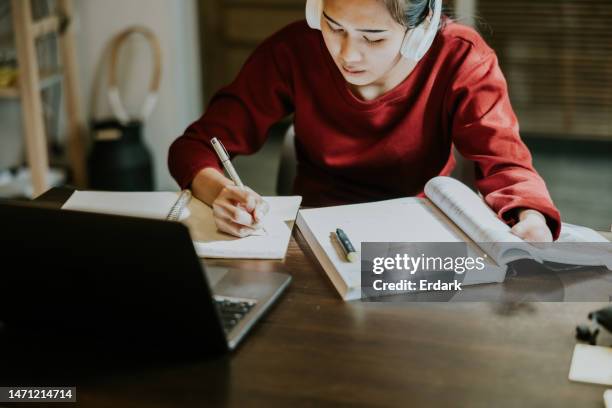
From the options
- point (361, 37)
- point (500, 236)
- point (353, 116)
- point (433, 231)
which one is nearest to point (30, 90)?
point (353, 116)

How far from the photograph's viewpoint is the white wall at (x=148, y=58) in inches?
134

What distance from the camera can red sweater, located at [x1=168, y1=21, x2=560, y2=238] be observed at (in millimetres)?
1528

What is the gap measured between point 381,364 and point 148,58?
2.79m

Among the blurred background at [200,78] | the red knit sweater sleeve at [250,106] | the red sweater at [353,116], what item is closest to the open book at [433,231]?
the red sweater at [353,116]

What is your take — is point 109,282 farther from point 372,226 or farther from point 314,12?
point 314,12

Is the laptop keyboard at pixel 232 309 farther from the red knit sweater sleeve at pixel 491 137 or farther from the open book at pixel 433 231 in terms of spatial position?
the red knit sweater sleeve at pixel 491 137

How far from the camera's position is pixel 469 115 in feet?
4.95

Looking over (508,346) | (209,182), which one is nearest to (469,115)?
(209,182)

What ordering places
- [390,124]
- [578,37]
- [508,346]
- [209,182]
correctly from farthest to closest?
[578,37]
[390,124]
[209,182]
[508,346]

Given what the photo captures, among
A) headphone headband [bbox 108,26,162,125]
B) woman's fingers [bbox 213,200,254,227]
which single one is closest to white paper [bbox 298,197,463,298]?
woman's fingers [bbox 213,200,254,227]

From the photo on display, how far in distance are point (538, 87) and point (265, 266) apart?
3.12m

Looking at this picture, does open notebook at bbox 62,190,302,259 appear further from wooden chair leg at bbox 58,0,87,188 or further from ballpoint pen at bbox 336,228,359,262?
wooden chair leg at bbox 58,0,87,188

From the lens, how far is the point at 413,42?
57.8 inches

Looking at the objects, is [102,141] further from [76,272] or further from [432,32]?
[76,272]
